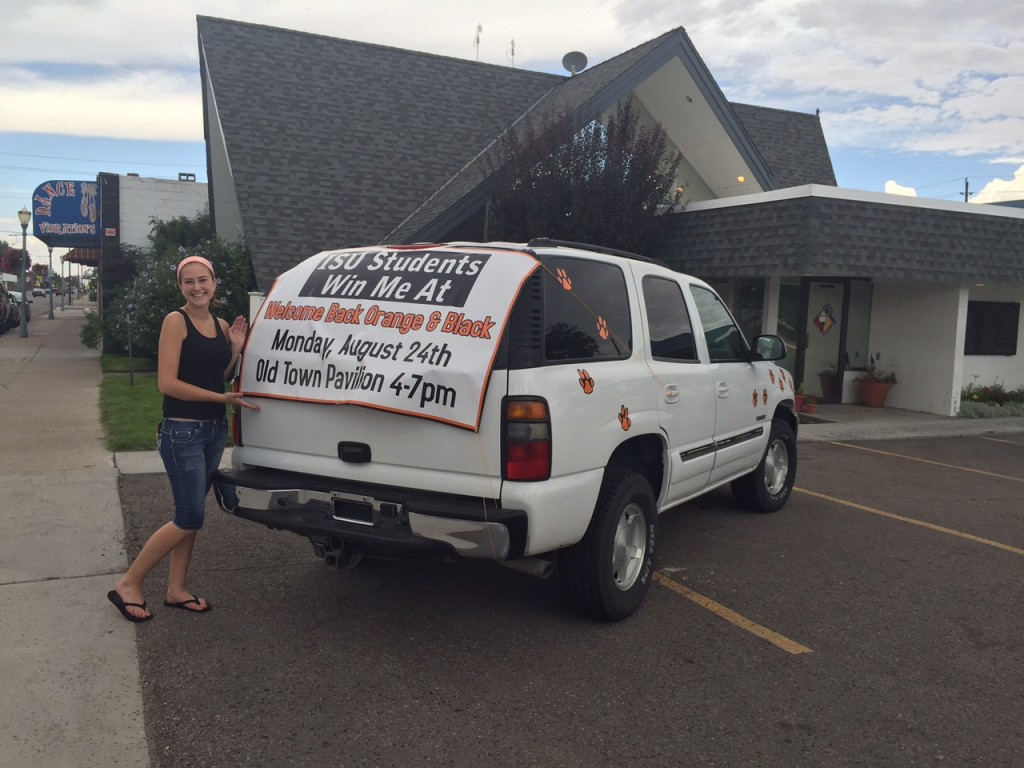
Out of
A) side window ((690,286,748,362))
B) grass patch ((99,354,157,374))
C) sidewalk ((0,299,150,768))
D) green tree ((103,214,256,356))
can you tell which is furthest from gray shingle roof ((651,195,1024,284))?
grass patch ((99,354,157,374))

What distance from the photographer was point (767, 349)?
6.26m

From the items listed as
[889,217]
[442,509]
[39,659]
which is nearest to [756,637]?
[442,509]

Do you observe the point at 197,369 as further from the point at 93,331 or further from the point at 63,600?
the point at 93,331

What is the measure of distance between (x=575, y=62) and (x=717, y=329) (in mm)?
15373

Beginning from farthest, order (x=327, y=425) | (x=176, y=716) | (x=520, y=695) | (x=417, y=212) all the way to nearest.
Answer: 1. (x=417, y=212)
2. (x=327, y=425)
3. (x=520, y=695)
4. (x=176, y=716)

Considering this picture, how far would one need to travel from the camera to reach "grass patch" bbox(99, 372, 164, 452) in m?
8.84

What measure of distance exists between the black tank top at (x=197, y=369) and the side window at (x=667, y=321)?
237 centimetres

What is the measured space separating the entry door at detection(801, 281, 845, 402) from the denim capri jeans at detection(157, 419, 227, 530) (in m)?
12.3

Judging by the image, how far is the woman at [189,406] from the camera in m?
4.18

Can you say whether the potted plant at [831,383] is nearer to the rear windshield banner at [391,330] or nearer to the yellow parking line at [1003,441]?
the yellow parking line at [1003,441]

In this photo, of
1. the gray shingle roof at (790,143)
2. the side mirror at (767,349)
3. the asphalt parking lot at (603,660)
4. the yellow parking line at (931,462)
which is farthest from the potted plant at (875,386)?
the side mirror at (767,349)

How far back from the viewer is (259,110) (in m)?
16.1

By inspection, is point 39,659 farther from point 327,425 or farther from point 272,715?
point 327,425

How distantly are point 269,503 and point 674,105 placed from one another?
14.1 m
